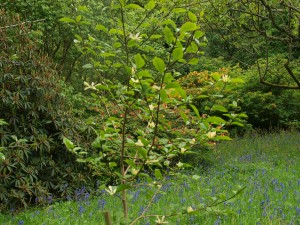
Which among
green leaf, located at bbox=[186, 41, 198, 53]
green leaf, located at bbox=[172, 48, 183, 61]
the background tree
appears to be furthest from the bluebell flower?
the background tree

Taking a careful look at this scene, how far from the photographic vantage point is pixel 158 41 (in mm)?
14359

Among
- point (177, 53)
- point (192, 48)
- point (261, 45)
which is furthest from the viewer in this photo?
point (261, 45)

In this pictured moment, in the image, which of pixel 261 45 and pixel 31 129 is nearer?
pixel 31 129

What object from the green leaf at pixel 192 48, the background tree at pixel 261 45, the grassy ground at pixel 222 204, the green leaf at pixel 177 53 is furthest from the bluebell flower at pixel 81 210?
the background tree at pixel 261 45

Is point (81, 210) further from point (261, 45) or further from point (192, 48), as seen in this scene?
point (261, 45)

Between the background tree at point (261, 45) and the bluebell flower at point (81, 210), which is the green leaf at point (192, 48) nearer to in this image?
the bluebell flower at point (81, 210)

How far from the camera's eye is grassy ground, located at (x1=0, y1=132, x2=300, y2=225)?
3.87m

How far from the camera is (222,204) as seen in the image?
434 cm

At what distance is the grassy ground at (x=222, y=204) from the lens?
3873mm

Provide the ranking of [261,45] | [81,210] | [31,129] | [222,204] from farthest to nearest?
[261,45] < [31,129] < [81,210] < [222,204]

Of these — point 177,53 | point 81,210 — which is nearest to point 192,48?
A: point 177,53

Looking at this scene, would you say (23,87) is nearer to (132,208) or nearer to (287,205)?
(132,208)

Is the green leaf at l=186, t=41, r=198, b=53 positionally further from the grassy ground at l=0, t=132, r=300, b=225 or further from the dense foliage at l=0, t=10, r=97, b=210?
the dense foliage at l=0, t=10, r=97, b=210

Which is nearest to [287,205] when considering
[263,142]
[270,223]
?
[270,223]
